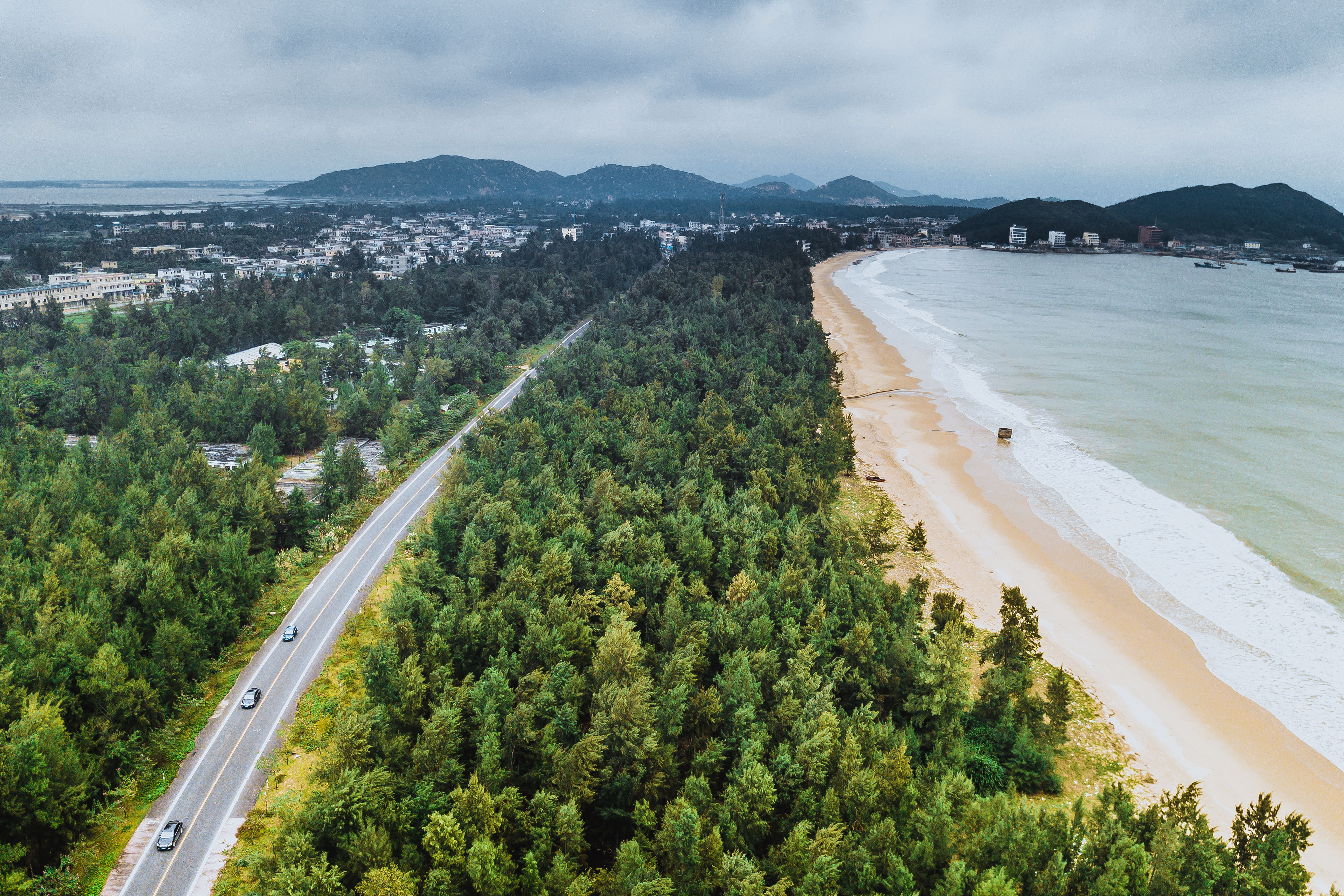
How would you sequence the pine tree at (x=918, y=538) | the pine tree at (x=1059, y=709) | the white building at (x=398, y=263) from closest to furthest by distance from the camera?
the pine tree at (x=1059, y=709), the pine tree at (x=918, y=538), the white building at (x=398, y=263)

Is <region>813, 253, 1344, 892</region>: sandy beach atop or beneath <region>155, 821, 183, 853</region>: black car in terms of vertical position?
atop

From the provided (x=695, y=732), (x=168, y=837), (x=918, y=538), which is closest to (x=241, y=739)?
(x=168, y=837)

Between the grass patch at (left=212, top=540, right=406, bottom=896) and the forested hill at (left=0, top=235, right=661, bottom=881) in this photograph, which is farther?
the forested hill at (left=0, top=235, right=661, bottom=881)

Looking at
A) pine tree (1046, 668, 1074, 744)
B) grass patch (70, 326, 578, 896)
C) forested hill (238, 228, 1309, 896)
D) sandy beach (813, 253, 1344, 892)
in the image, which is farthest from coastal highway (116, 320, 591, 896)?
sandy beach (813, 253, 1344, 892)

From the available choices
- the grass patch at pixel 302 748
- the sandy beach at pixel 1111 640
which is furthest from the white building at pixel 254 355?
the sandy beach at pixel 1111 640

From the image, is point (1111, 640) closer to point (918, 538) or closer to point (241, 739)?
point (918, 538)

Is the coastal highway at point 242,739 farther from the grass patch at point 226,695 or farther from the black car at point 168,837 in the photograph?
the grass patch at point 226,695

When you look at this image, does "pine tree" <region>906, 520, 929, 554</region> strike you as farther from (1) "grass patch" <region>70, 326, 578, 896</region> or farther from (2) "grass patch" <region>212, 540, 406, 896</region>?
(1) "grass patch" <region>70, 326, 578, 896</region>
